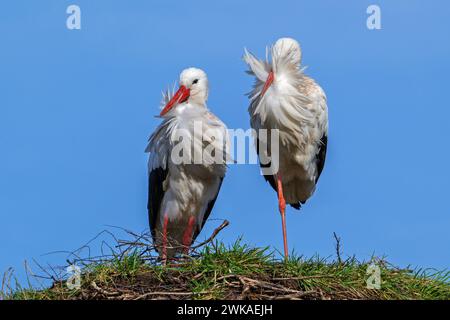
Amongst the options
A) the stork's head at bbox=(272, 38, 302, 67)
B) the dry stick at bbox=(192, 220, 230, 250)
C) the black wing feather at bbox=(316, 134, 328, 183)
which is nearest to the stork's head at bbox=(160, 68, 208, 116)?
the stork's head at bbox=(272, 38, 302, 67)

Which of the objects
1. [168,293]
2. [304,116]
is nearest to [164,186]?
[304,116]

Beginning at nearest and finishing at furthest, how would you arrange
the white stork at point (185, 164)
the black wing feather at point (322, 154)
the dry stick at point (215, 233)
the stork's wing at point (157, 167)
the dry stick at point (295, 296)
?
the dry stick at point (295, 296) < the dry stick at point (215, 233) < the white stork at point (185, 164) < the stork's wing at point (157, 167) < the black wing feather at point (322, 154)

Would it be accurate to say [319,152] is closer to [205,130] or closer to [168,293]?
[205,130]

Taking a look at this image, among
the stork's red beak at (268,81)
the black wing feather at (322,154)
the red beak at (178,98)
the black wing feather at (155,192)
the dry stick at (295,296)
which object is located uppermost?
the stork's red beak at (268,81)

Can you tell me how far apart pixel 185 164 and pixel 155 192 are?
0.53m

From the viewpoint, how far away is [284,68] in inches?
332

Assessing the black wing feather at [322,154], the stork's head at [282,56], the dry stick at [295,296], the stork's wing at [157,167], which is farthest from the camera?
the black wing feather at [322,154]

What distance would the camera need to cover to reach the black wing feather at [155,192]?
872 centimetres

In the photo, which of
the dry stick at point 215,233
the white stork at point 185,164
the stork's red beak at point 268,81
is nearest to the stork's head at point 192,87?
the white stork at point 185,164

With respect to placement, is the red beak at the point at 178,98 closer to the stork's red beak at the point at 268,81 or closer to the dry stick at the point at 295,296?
the stork's red beak at the point at 268,81

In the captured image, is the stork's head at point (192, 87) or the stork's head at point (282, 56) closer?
the stork's head at point (282, 56)
